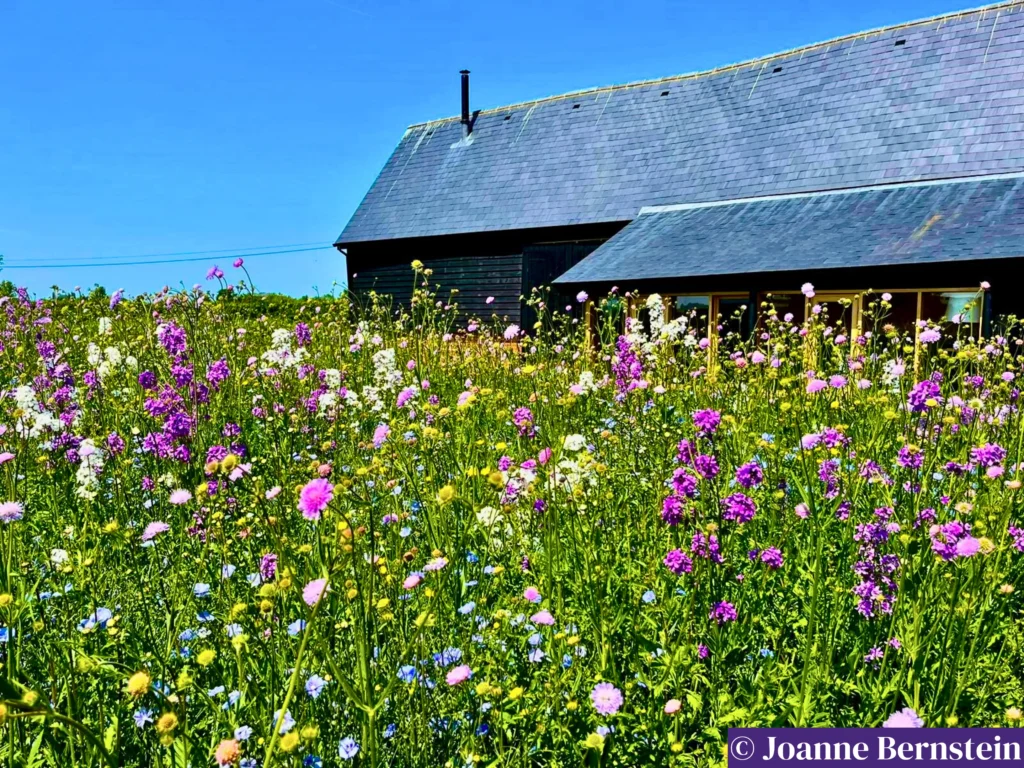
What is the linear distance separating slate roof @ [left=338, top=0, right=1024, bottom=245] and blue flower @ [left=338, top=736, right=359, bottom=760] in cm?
1478

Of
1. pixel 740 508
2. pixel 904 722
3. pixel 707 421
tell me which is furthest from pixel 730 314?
pixel 904 722

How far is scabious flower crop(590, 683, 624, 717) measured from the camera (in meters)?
1.75

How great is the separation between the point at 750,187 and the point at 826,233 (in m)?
3.27

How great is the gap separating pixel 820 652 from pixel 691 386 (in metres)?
2.71

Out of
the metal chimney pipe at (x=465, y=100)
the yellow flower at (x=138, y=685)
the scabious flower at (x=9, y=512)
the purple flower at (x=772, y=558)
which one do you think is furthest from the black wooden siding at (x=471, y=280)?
the yellow flower at (x=138, y=685)

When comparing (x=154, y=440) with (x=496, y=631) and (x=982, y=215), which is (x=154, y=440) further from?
(x=982, y=215)

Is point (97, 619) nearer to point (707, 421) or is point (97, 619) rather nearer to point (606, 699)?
point (606, 699)

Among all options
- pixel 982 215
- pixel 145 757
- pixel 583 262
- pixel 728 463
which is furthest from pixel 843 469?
pixel 583 262

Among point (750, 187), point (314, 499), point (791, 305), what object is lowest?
point (314, 499)

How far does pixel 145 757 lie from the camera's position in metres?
1.98

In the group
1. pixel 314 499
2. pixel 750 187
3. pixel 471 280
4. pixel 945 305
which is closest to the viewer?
pixel 314 499

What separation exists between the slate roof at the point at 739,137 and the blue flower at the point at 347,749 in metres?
14.8

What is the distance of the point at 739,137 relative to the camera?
656 inches

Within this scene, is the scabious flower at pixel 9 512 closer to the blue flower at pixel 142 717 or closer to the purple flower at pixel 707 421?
the blue flower at pixel 142 717
